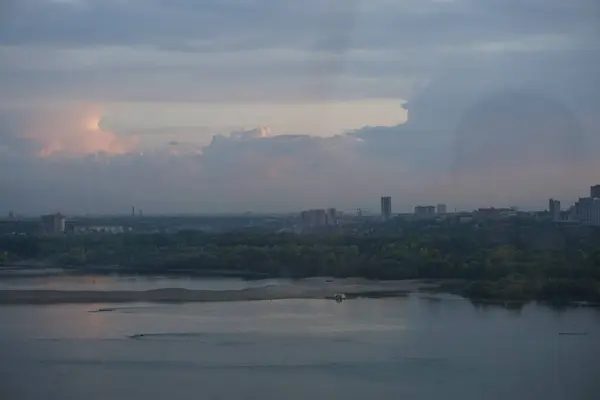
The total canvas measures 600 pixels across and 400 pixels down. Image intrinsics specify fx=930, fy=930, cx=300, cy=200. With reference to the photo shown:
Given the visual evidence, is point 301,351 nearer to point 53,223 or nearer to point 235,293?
point 235,293

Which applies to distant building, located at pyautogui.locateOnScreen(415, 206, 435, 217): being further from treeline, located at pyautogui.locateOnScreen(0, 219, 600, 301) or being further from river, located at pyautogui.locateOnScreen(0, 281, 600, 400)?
river, located at pyautogui.locateOnScreen(0, 281, 600, 400)

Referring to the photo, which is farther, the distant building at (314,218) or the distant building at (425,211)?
the distant building at (314,218)

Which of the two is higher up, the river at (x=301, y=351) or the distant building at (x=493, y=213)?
the distant building at (x=493, y=213)

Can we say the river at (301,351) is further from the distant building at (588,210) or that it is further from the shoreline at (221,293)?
the distant building at (588,210)

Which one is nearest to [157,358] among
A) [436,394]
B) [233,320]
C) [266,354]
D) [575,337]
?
[266,354]

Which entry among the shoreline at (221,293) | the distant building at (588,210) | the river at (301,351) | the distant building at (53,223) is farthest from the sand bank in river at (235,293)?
the distant building at (588,210)

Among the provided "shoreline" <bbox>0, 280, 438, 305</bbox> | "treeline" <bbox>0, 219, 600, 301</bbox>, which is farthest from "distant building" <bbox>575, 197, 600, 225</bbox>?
"shoreline" <bbox>0, 280, 438, 305</bbox>

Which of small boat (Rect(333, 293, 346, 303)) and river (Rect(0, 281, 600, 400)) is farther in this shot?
small boat (Rect(333, 293, 346, 303))
